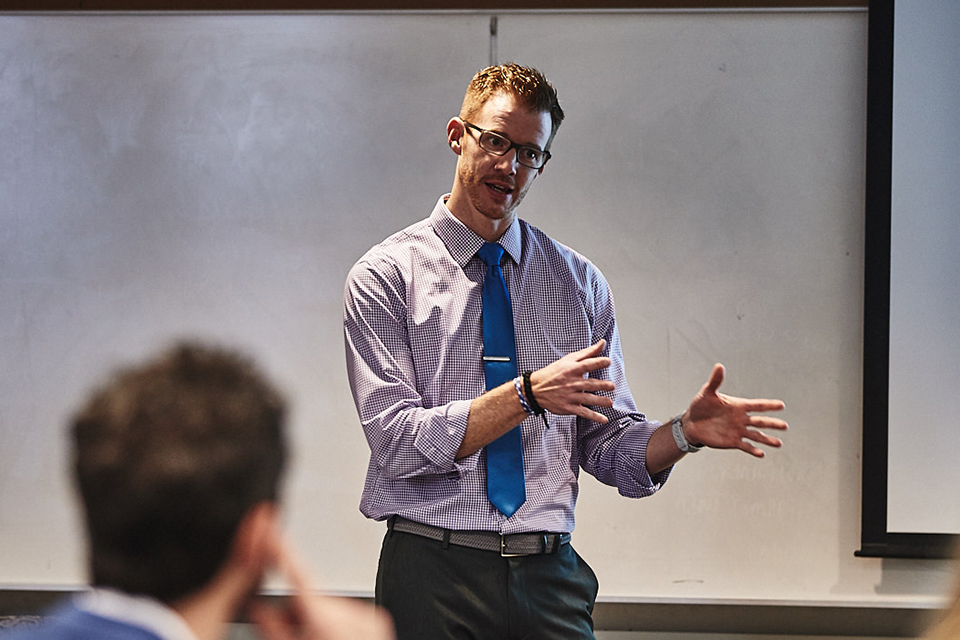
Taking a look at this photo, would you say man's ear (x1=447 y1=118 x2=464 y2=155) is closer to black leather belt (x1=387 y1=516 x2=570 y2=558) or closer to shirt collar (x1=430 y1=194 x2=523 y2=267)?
shirt collar (x1=430 y1=194 x2=523 y2=267)

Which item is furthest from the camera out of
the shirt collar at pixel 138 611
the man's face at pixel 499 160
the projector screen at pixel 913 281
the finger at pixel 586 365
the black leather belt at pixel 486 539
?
the projector screen at pixel 913 281

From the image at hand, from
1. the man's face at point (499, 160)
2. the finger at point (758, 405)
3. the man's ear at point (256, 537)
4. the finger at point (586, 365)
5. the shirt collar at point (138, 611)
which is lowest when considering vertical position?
the shirt collar at point (138, 611)

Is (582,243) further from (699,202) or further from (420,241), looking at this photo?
(420,241)

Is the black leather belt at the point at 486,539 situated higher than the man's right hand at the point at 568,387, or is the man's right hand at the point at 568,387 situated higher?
the man's right hand at the point at 568,387

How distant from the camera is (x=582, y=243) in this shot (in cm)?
317

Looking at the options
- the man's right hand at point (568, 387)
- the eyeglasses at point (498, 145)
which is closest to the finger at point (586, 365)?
the man's right hand at point (568, 387)

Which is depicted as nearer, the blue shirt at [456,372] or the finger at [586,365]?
the finger at [586,365]

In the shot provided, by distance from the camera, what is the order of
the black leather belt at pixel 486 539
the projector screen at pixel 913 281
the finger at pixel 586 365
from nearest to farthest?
the finger at pixel 586 365 < the black leather belt at pixel 486 539 < the projector screen at pixel 913 281

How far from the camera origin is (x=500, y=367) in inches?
72.1

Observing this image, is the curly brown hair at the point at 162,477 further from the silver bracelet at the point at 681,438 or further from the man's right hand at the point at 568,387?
the silver bracelet at the point at 681,438

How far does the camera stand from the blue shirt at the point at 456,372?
172 cm

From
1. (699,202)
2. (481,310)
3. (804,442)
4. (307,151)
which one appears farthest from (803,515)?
(307,151)

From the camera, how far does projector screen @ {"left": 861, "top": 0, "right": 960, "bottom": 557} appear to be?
306 cm

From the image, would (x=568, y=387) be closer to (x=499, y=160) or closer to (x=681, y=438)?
(x=681, y=438)
